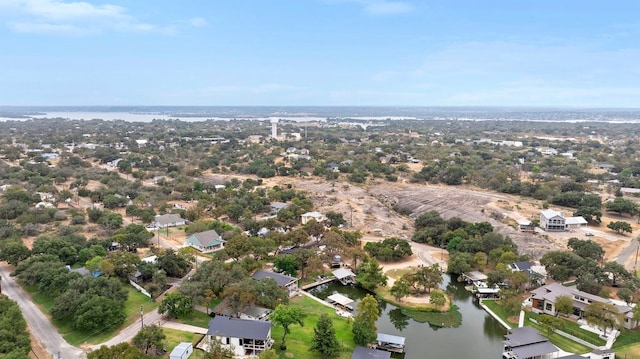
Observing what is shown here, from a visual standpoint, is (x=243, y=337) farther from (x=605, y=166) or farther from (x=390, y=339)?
(x=605, y=166)

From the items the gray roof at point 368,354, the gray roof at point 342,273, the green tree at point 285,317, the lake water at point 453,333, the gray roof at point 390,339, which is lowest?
the lake water at point 453,333

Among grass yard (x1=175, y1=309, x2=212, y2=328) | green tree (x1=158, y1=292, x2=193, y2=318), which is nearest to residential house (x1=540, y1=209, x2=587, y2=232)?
grass yard (x1=175, y1=309, x2=212, y2=328)

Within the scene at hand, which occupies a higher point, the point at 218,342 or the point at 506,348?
the point at 218,342

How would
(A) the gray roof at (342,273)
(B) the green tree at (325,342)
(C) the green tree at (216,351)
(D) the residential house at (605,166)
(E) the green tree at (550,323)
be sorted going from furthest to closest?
(D) the residential house at (605,166), (A) the gray roof at (342,273), (E) the green tree at (550,323), (B) the green tree at (325,342), (C) the green tree at (216,351)

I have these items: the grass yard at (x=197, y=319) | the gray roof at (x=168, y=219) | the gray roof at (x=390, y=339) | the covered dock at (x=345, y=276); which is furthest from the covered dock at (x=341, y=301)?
the gray roof at (x=168, y=219)

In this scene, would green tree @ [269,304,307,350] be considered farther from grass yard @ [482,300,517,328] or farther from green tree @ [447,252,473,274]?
green tree @ [447,252,473,274]

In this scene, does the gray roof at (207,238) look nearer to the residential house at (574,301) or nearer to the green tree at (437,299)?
the green tree at (437,299)

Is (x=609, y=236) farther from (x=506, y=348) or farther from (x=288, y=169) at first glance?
(x=288, y=169)

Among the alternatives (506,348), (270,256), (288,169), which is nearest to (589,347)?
(506,348)
